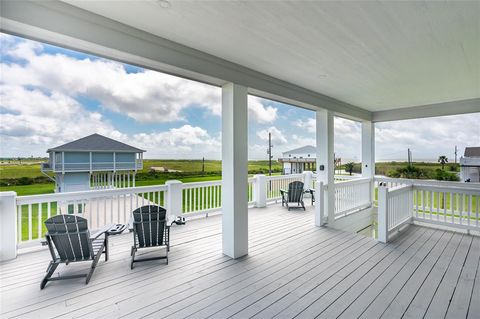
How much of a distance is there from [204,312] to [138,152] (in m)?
3.88

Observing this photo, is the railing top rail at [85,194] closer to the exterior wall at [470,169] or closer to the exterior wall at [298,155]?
the exterior wall at [298,155]

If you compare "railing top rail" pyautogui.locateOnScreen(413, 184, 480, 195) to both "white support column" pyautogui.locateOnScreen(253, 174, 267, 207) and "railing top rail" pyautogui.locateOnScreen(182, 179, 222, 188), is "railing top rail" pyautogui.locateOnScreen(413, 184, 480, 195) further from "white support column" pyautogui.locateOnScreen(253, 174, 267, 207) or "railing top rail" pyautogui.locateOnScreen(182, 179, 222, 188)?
"railing top rail" pyautogui.locateOnScreen(182, 179, 222, 188)

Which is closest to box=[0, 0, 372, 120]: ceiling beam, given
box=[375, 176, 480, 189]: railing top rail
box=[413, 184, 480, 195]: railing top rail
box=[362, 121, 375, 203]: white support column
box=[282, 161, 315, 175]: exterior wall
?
box=[413, 184, 480, 195]: railing top rail

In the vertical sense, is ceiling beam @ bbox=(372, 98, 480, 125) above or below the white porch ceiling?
below

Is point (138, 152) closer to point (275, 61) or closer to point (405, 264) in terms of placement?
point (275, 61)

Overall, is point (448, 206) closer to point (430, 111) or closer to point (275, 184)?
point (430, 111)

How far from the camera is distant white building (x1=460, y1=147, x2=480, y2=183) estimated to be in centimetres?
569

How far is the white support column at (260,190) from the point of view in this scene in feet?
22.1

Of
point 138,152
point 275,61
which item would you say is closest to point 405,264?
point 275,61

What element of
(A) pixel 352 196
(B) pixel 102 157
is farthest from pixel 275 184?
(B) pixel 102 157

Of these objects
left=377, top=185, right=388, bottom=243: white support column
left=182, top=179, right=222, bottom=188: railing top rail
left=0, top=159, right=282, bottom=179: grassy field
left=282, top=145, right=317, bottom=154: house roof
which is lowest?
left=377, top=185, right=388, bottom=243: white support column

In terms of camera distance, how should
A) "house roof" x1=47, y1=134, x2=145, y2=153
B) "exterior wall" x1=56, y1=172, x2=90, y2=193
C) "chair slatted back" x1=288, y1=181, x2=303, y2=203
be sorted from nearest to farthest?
"exterior wall" x1=56, y1=172, x2=90, y2=193
"house roof" x1=47, y1=134, x2=145, y2=153
"chair slatted back" x1=288, y1=181, x2=303, y2=203

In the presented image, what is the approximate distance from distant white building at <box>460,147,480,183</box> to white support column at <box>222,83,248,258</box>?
6537mm

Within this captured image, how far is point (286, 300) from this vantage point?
2.35m
